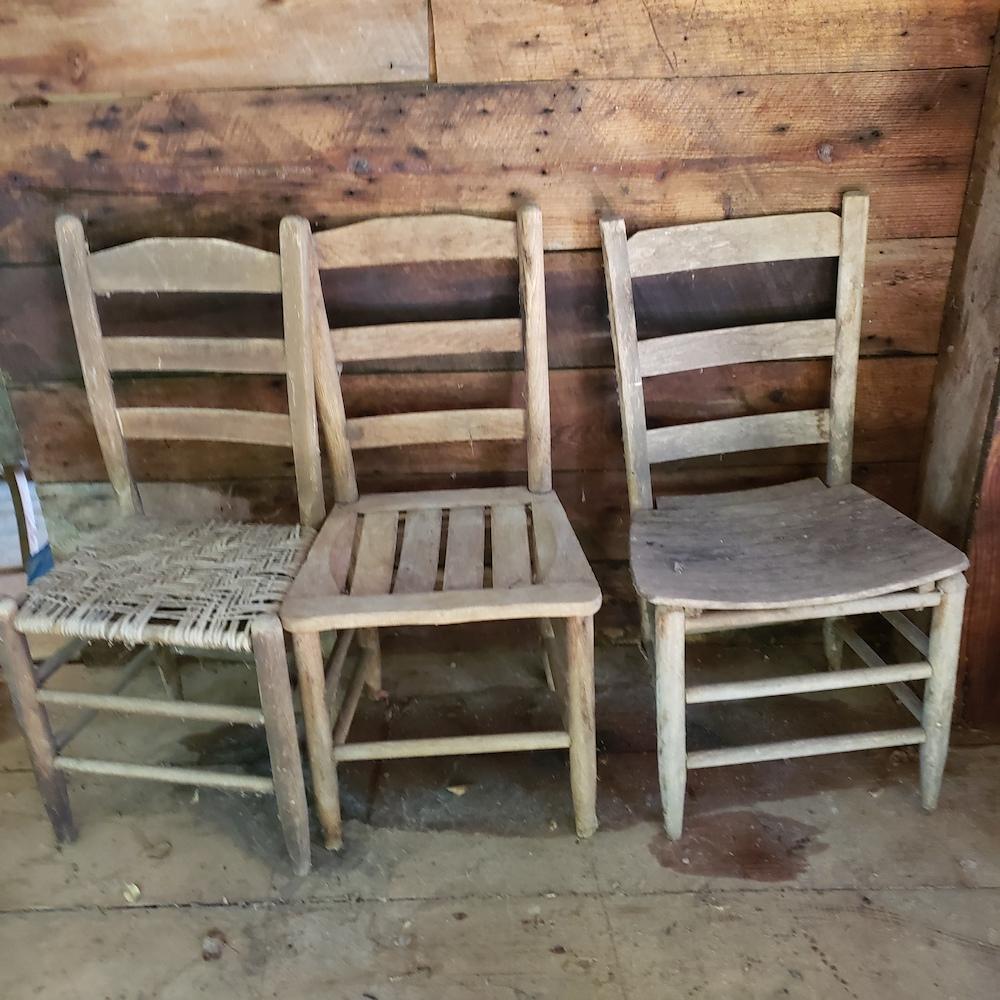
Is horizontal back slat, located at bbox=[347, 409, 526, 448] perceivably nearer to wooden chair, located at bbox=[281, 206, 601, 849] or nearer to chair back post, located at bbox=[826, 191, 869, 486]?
wooden chair, located at bbox=[281, 206, 601, 849]

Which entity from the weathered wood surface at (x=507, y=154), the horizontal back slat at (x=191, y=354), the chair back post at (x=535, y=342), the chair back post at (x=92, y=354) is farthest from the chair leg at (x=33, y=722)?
the chair back post at (x=535, y=342)

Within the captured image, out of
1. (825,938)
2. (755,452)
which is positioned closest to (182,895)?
(825,938)

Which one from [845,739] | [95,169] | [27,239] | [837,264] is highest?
[95,169]

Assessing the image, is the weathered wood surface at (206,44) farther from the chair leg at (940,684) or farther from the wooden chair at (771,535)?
the chair leg at (940,684)

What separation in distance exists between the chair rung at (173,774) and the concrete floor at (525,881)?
0.54 feet

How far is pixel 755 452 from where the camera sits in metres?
1.70

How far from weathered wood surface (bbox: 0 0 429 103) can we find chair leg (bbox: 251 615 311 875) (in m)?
0.91

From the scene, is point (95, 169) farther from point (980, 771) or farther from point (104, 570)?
point (980, 771)

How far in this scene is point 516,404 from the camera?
1.65 meters

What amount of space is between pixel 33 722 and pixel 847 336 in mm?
1484

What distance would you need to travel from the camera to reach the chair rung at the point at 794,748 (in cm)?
133

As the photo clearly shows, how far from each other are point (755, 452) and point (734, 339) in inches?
11.2

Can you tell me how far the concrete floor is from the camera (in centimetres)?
118

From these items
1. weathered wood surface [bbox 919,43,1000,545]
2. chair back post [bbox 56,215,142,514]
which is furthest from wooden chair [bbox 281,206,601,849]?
weathered wood surface [bbox 919,43,1000,545]
